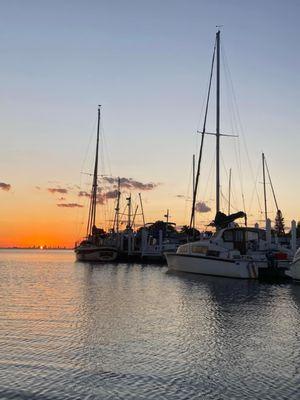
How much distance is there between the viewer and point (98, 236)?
3226 inches

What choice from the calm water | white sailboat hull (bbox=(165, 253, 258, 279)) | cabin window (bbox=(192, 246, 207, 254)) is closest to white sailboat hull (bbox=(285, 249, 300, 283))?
white sailboat hull (bbox=(165, 253, 258, 279))

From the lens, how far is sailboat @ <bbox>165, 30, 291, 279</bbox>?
37.9 m

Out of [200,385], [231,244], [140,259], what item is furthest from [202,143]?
[200,385]

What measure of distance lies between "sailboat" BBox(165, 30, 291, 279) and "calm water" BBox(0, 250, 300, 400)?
13519 mm

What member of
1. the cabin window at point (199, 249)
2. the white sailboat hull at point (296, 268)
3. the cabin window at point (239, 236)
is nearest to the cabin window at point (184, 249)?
the cabin window at point (199, 249)

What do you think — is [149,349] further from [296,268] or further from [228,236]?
[228,236]

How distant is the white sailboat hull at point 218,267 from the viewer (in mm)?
37250

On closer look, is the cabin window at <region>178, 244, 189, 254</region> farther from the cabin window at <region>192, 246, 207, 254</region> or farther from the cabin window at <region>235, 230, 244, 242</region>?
the cabin window at <region>235, 230, 244, 242</region>

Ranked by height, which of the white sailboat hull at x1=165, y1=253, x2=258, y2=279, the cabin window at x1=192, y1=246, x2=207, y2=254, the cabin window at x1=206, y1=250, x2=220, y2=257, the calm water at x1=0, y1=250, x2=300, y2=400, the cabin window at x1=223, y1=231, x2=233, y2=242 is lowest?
the calm water at x1=0, y1=250, x2=300, y2=400

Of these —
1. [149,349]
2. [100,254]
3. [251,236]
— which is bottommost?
[149,349]

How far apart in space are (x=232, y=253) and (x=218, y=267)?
1474 mm

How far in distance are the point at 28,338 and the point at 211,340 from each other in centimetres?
490

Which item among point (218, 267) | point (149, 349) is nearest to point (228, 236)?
point (218, 267)

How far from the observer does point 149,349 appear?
1277cm
